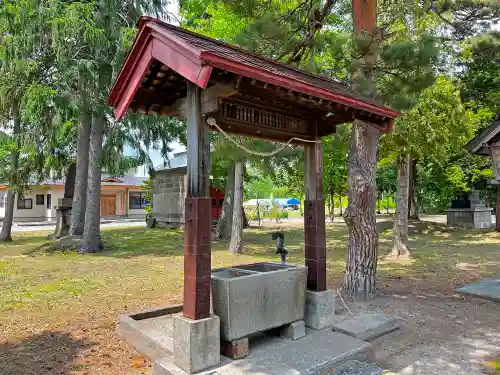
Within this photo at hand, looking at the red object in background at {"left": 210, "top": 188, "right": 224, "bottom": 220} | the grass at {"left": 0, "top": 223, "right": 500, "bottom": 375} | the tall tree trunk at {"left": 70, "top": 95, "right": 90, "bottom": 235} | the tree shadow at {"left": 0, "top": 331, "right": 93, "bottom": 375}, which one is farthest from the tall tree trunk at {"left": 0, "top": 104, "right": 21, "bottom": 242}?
the tree shadow at {"left": 0, "top": 331, "right": 93, "bottom": 375}

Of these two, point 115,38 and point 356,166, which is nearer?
point 356,166

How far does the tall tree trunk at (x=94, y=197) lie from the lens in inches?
528

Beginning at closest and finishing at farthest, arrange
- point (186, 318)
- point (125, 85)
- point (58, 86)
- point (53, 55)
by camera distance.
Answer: point (186, 318)
point (125, 85)
point (58, 86)
point (53, 55)

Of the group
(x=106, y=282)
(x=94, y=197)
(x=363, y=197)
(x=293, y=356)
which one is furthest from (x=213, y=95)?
Answer: (x=94, y=197)

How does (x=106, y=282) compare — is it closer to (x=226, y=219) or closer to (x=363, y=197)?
(x=363, y=197)

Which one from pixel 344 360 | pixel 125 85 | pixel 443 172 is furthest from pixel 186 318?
pixel 443 172

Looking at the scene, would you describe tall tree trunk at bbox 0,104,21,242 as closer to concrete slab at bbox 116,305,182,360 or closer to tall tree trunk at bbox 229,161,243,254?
tall tree trunk at bbox 229,161,243,254

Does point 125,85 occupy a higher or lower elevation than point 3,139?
lower

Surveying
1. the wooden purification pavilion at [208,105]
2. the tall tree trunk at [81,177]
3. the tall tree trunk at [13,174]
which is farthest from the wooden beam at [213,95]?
the tall tree trunk at [13,174]

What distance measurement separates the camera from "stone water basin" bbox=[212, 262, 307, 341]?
420cm

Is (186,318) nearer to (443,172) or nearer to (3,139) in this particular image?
(3,139)

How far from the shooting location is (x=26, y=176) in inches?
651

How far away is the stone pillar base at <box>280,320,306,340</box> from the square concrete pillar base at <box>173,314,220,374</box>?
1.11 m

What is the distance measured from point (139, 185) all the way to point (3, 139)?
20.9 metres
